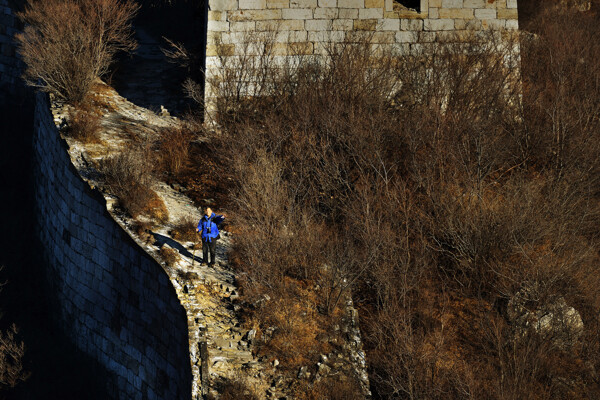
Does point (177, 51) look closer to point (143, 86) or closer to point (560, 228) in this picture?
point (143, 86)

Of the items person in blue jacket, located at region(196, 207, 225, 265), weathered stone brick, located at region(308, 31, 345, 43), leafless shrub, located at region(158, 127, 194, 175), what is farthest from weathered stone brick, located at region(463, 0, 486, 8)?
person in blue jacket, located at region(196, 207, 225, 265)

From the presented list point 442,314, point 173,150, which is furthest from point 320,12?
point 442,314

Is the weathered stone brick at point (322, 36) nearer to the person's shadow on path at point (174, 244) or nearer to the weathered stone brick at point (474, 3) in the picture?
the weathered stone brick at point (474, 3)

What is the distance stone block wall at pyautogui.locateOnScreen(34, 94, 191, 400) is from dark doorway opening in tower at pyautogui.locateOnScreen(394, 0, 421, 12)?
285 inches

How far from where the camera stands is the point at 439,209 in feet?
45.5

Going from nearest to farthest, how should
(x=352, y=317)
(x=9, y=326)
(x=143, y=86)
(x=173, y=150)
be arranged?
(x=352, y=317)
(x=9, y=326)
(x=173, y=150)
(x=143, y=86)

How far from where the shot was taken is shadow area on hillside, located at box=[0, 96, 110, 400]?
14.3m

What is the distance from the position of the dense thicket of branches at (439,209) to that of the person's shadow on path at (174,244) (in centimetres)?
78

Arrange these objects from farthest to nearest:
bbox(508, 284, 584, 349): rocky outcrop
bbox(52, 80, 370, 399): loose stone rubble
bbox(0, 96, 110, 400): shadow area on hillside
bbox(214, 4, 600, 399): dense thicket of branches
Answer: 1. bbox(0, 96, 110, 400): shadow area on hillside
2. bbox(508, 284, 584, 349): rocky outcrop
3. bbox(214, 4, 600, 399): dense thicket of branches
4. bbox(52, 80, 370, 399): loose stone rubble

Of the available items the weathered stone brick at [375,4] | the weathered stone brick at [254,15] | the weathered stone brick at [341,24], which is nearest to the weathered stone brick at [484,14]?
the weathered stone brick at [375,4]

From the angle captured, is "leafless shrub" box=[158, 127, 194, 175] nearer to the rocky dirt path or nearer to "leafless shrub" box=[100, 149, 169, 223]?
the rocky dirt path

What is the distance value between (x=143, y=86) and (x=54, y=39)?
2.59m

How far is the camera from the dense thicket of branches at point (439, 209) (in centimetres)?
1238

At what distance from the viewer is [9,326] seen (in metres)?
15.3
